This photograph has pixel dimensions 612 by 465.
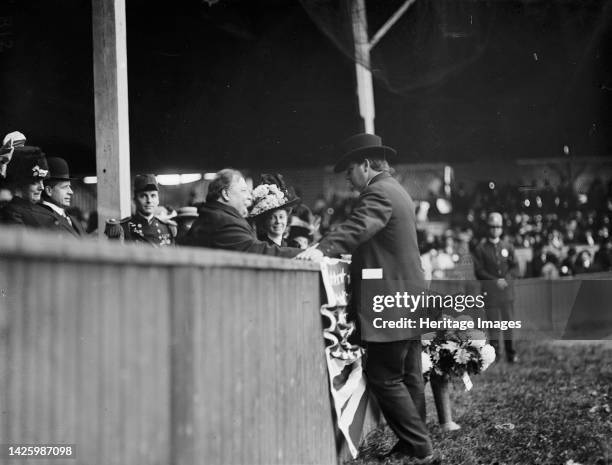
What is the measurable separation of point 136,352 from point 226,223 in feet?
8.48

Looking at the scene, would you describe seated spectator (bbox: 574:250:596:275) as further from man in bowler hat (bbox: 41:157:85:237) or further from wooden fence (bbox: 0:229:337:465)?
wooden fence (bbox: 0:229:337:465)

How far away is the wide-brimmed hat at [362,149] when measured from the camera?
4.98 meters

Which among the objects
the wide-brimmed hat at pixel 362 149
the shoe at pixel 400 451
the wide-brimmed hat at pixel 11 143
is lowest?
the shoe at pixel 400 451

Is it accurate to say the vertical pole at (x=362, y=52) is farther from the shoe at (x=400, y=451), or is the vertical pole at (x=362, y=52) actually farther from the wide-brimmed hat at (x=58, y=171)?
the shoe at (x=400, y=451)

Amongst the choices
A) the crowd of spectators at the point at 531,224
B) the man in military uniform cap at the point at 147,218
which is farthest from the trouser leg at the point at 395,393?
the crowd of spectators at the point at 531,224

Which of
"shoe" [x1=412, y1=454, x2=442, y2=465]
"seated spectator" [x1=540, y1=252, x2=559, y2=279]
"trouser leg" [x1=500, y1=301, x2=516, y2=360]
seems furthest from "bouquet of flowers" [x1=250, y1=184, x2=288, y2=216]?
"seated spectator" [x1=540, y1=252, x2=559, y2=279]

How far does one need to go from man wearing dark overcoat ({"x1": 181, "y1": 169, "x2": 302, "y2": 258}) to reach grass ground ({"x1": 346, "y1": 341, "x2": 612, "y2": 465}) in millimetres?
1390

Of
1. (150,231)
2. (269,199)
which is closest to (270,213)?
Answer: (269,199)

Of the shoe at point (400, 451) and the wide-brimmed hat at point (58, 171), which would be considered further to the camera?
the wide-brimmed hat at point (58, 171)

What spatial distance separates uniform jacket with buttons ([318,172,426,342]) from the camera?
4637 millimetres

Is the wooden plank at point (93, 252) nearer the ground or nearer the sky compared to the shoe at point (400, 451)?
nearer the sky

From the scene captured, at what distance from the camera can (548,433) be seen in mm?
5336

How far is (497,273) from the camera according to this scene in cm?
1054

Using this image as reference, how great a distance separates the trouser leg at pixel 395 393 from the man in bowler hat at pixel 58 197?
2111 millimetres
